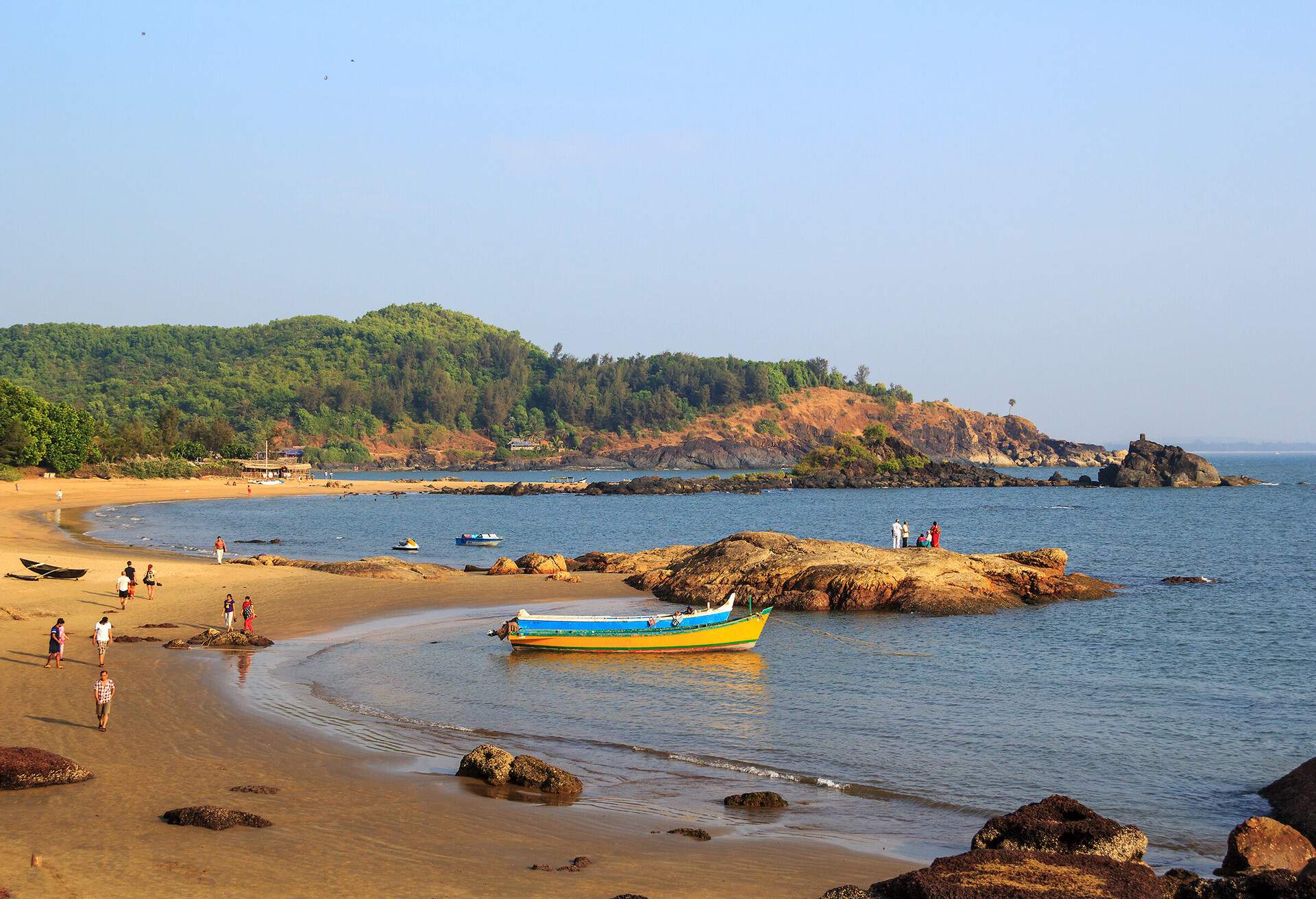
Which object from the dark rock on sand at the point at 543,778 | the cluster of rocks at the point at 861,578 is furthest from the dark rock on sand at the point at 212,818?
the cluster of rocks at the point at 861,578

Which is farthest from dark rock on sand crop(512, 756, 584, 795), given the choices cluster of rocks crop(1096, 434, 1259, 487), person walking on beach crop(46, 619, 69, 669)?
cluster of rocks crop(1096, 434, 1259, 487)

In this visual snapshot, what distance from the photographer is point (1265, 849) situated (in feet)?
39.0

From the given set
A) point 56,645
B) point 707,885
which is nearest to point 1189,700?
point 707,885

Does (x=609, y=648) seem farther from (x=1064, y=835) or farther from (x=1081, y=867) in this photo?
(x=1081, y=867)

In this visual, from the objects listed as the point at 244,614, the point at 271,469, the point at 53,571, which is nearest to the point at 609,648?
the point at 244,614

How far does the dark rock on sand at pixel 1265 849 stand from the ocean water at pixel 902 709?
104 cm

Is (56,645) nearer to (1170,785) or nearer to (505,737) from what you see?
(505,737)

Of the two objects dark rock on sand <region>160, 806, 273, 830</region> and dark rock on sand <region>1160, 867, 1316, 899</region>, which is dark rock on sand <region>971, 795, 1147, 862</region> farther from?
dark rock on sand <region>160, 806, 273, 830</region>

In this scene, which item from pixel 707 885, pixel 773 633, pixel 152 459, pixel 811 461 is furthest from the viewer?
pixel 811 461

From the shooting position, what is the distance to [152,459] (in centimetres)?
12606

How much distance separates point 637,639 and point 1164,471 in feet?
406

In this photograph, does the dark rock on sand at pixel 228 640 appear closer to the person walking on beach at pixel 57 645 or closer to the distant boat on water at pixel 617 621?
the person walking on beach at pixel 57 645

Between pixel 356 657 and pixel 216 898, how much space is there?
16582mm

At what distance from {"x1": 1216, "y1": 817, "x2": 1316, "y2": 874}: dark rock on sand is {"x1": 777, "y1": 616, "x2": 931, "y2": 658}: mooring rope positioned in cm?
1506
